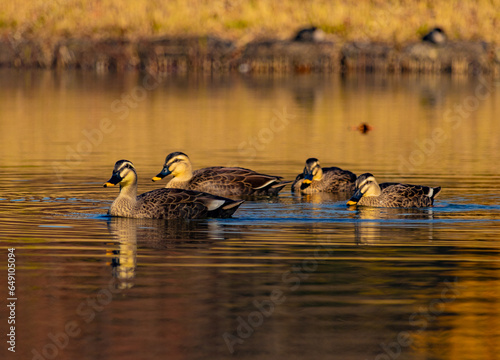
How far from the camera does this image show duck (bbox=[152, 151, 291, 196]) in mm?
18641

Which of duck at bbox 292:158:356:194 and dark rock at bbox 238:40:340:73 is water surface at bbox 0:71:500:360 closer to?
duck at bbox 292:158:356:194

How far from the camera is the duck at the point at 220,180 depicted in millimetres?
18641

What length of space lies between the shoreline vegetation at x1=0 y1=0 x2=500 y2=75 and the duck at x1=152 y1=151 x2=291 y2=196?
128 feet

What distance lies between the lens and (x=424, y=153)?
25.3 m

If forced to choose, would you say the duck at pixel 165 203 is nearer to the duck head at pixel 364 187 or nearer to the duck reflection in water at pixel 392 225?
the duck reflection in water at pixel 392 225

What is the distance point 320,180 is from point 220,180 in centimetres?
172

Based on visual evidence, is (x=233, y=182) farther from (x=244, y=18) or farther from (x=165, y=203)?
(x=244, y=18)

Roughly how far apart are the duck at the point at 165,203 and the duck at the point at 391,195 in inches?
92.7

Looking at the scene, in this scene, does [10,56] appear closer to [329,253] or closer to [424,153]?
Result: [424,153]

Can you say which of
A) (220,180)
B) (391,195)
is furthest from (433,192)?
(220,180)

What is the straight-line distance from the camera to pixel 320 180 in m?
19.5

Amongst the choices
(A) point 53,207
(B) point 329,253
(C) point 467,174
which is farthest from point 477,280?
(C) point 467,174

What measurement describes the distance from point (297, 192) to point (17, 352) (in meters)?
11.0

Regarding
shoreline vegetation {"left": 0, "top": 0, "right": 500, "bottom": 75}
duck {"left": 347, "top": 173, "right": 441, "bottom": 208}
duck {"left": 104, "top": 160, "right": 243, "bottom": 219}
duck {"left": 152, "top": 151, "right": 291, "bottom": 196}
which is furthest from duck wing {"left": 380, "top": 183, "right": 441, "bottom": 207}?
shoreline vegetation {"left": 0, "top": 0, "right": 500, "bottom": 75}
